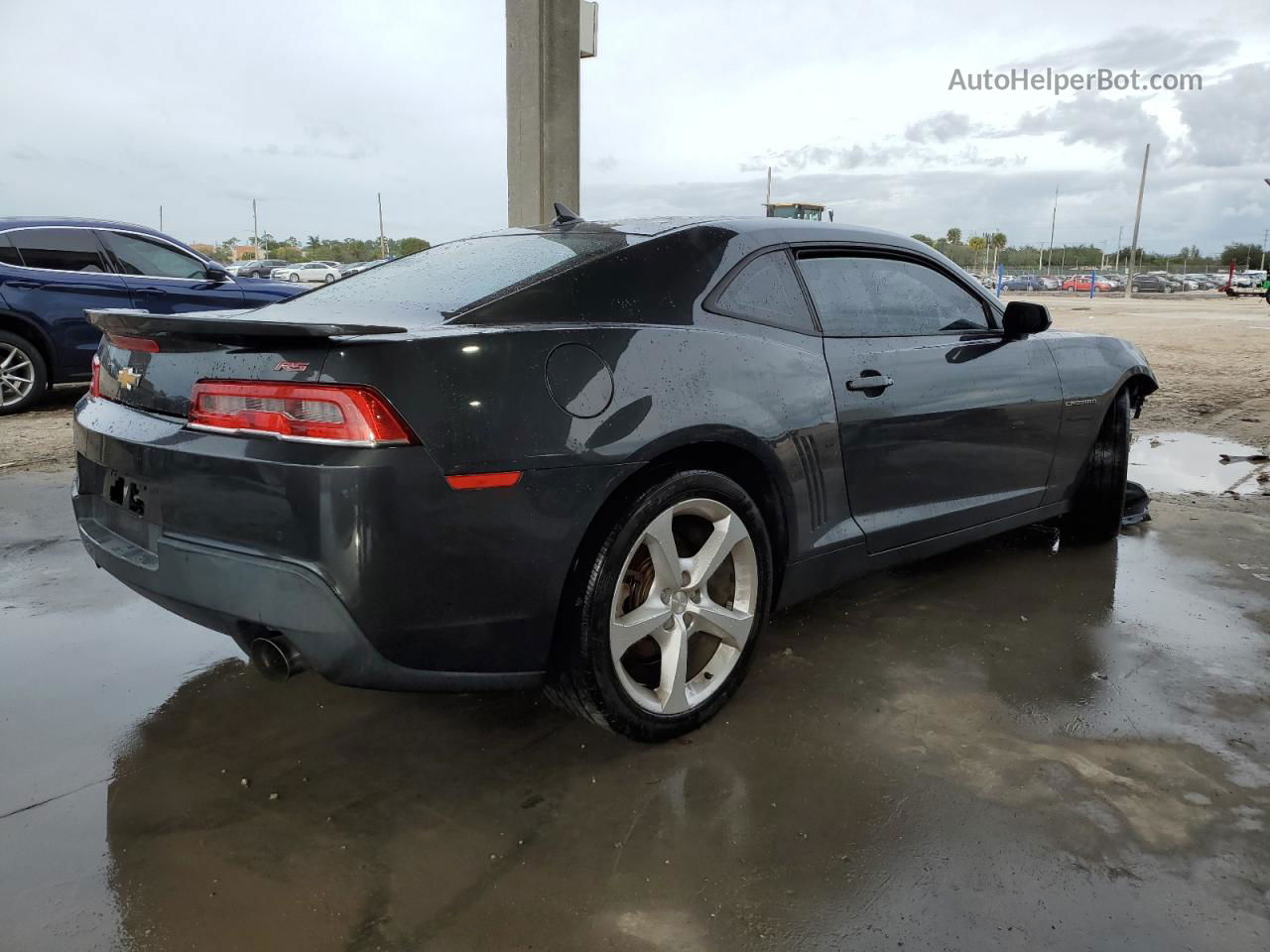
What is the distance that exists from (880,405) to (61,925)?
252 cm

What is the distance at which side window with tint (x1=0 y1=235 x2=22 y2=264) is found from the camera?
7594 millimetres

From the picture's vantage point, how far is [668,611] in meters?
2.50

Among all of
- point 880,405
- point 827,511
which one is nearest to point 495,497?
point 827,511

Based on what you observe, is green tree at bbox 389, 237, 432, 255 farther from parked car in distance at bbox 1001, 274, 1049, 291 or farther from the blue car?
parked car in distance at bbox 1001, 274, 1049, 291

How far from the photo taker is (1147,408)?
8.57 metres

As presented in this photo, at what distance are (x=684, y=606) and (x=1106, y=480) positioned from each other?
2.64 m

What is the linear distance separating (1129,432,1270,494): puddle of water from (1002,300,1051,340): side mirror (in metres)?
2.40

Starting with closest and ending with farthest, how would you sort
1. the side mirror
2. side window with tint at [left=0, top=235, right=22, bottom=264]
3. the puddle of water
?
the side mirror < the puddle of water < side window with tint at [left=0, top=235, right=22, bottom=264]

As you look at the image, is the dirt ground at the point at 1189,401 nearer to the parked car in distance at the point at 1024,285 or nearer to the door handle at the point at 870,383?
the door handle at the point at 870,383

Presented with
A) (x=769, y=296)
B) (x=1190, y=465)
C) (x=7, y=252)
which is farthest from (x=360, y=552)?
(x=7, y=252)

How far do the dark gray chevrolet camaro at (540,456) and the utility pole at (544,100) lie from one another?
157 inches

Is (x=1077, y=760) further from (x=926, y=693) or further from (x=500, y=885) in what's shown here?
(x=500, y=885)

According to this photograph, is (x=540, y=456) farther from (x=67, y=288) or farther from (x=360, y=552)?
(x=67, y=288)

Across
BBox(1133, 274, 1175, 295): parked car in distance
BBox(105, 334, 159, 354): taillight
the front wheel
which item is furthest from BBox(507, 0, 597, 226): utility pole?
Result: BBox(1133, 274, 1175, 295): parked car in distance
